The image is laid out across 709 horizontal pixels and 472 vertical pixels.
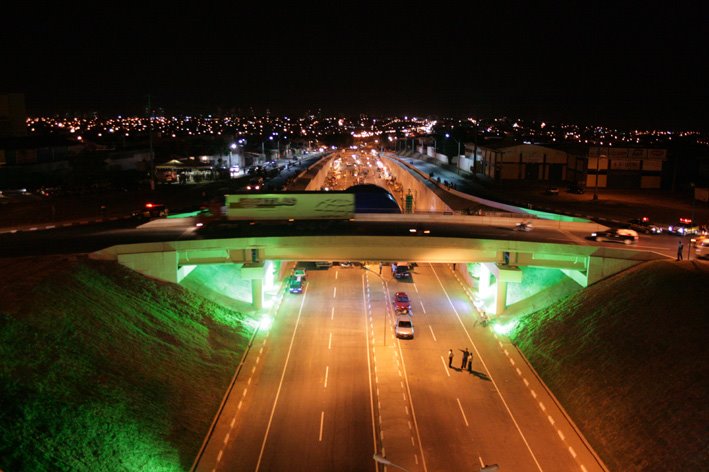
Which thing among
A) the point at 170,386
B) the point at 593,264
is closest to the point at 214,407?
the point at 170,386

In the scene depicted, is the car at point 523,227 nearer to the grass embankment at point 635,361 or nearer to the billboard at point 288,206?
the grass embankment at point 635,361

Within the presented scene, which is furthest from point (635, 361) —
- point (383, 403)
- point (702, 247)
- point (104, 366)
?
point (104, 366)

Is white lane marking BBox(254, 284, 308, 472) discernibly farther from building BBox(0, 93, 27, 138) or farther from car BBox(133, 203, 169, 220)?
building BBox(0, 93, 27, 138)

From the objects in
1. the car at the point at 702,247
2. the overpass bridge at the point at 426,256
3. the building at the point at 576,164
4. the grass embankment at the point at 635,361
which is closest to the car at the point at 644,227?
the overpass bridge at the point at 426,256

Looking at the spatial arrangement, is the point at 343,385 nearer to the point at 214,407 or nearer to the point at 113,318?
the point at 214,407

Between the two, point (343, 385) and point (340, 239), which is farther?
point (340, 239)

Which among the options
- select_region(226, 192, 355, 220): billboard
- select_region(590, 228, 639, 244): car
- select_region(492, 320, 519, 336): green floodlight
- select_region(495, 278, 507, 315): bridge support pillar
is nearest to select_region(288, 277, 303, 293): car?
select_region(226, 192, 355, 220): billboard

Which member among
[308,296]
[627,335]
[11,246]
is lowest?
[308,296]
